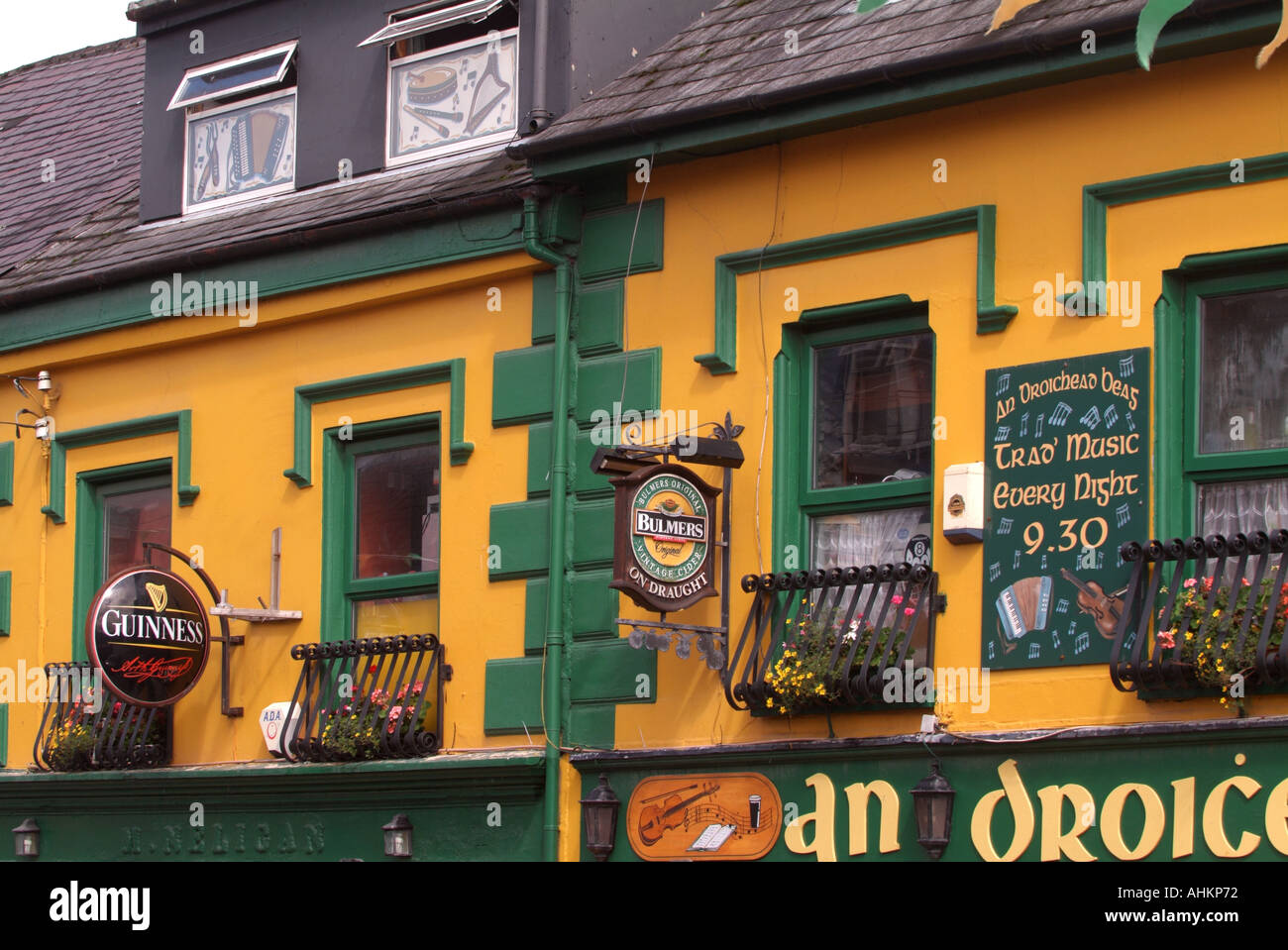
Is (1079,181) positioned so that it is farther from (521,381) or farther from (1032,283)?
(521,381)

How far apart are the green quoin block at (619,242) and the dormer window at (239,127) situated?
10.5 feet

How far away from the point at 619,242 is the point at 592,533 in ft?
6.16

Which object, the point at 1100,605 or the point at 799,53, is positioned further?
the point at 799,53

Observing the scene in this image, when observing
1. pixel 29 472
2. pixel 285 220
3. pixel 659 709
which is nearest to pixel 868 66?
pixel 659 709

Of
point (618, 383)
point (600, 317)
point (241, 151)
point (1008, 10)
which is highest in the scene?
point (241, 151)

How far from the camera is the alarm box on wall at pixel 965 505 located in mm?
11727

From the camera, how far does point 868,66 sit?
12.2 metres

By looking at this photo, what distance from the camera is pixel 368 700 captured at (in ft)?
46.6

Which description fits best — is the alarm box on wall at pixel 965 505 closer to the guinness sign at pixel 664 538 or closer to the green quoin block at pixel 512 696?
the guinness sign at pixel 664 538

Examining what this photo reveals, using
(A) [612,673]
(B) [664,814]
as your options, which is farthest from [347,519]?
(B) [664,814]

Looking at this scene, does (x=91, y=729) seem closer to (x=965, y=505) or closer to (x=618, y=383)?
(x=618, y=383)

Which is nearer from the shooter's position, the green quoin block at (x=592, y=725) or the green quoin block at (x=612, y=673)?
the green quoin block at (x=612, y=673)

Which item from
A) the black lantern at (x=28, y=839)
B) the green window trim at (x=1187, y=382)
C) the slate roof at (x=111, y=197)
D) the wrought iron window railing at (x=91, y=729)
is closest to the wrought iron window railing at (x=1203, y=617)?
the green window trim at (x=1187, y=382)

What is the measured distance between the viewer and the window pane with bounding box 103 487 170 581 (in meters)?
16.3
